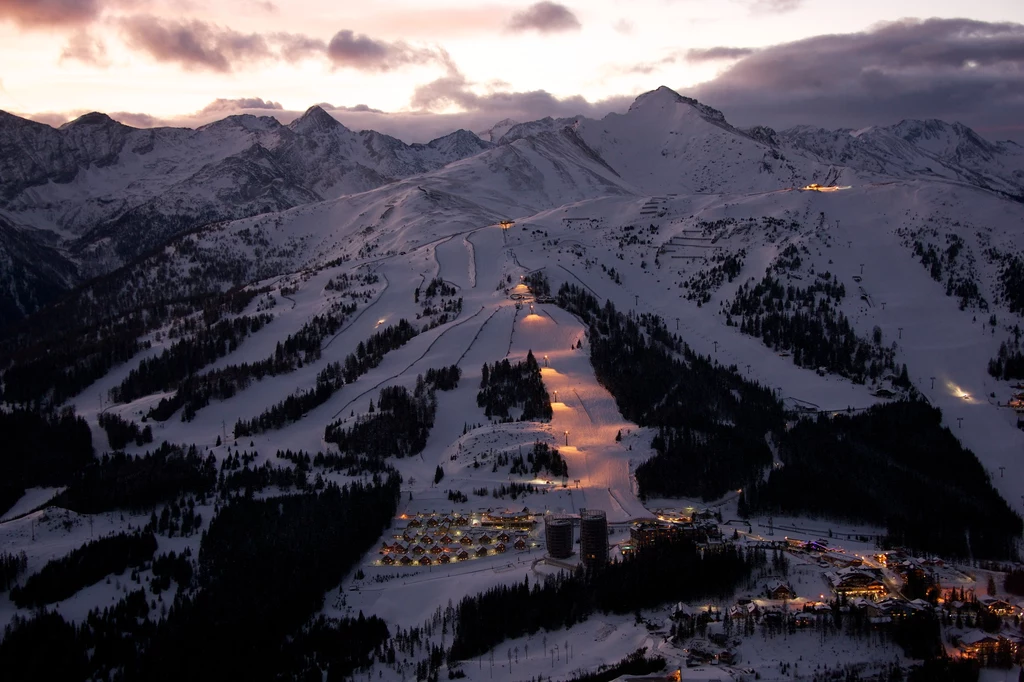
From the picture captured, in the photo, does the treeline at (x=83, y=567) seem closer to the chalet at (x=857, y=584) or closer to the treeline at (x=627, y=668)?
the treeline at (x=627, y=668)

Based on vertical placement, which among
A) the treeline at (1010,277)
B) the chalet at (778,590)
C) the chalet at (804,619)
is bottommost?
the chalet at (804,619)

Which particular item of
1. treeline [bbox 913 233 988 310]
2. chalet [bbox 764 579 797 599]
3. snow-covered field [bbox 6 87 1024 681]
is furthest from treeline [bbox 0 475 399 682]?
treeline [bbox 913 233 988 310]

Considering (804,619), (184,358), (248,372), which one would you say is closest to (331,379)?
(248,372)

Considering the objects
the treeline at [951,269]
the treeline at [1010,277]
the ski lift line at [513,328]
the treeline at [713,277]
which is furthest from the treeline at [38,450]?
the treeline at [1010,277]

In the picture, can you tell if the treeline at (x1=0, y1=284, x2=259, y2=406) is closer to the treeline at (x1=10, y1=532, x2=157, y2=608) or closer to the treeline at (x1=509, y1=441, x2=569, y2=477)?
the treeline at (x1=10, y1=532, x2=157, y2=608)

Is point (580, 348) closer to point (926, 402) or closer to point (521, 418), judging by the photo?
point (521, 418)

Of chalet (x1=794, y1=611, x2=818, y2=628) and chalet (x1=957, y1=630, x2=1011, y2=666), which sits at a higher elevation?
chalet (x1=794, y1=611, x2=818, y2=628)
